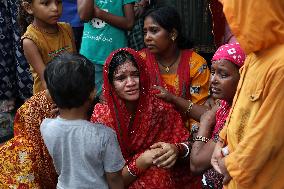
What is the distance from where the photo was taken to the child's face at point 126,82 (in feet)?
8.81

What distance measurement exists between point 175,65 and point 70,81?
1.30m

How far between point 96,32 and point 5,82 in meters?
1.59

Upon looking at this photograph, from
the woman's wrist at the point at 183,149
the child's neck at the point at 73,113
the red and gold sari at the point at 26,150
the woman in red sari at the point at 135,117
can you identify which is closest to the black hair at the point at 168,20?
the woman in red sari at the point at 135,117

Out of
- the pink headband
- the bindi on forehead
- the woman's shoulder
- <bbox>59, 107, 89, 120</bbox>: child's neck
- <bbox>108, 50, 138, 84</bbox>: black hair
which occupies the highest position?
the pink headband

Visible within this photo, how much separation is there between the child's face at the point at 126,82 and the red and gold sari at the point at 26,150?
43 centimetres

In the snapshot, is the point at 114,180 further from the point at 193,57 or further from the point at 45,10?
the point at 45,10

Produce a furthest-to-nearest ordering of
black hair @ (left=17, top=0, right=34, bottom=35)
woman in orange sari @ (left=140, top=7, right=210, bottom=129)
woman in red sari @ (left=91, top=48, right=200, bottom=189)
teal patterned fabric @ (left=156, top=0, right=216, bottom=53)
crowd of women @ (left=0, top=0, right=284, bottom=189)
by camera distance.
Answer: teal patterned fabric @ (left=156, top=0, right=216, bottom=53), black hair @ (left=17, top=0, right=34, bottom=35), woman in orange sari @ (left=140, top=7, right=210, bottom=129), woman in red sari @ (left=91, top=48, right=200, bottom=189), crowd of women @ (left=0, top=0, right=284, bottom=189)

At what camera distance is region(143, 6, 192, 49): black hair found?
331 centimetres

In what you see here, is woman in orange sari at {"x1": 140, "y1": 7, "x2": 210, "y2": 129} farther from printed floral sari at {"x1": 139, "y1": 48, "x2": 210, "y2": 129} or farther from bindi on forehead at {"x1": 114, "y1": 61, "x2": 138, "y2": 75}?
bindi on forehead at {"x1": 114, "y1": 61, "x2": 138, "y2": 75}

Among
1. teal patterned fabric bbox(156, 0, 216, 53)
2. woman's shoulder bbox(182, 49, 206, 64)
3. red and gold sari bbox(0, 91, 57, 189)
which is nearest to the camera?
red and gold sari bbox(0, 91, 57, 189)

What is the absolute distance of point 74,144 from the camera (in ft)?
7.05

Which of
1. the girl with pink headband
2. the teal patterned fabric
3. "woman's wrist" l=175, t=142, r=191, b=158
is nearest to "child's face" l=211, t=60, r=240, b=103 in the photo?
the girl with pink headband

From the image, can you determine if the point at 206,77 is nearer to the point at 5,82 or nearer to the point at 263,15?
the point at 263,15

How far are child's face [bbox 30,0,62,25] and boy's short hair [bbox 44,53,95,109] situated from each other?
117cm
